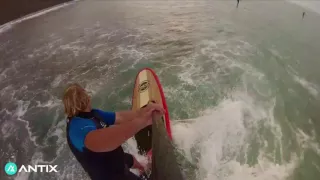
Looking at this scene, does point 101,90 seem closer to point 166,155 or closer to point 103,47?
point 103,47

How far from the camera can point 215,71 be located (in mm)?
6324

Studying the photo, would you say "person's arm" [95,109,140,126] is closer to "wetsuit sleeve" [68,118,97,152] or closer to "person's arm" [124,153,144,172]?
"wetsuit sleeve" [68,118,97,152]

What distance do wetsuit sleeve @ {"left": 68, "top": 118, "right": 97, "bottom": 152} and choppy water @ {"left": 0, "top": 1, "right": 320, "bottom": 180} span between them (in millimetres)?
2045

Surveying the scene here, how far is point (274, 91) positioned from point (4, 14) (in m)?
8.60

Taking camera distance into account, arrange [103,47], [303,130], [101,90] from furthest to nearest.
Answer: [103,47] < [101,90] < [303,130]

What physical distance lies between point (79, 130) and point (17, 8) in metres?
9.69

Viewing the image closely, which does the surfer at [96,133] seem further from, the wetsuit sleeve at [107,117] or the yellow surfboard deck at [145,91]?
the yellow surfboard deck at [145,91]

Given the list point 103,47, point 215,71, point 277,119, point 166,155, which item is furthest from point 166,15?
point 166,155

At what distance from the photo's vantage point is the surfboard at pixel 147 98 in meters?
3.82

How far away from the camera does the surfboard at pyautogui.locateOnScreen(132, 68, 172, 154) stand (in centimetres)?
382

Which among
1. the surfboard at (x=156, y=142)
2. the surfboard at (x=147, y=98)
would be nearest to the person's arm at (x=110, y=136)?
the surfboard at (x=156, y=142)

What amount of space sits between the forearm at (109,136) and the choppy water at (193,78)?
7.16 ft

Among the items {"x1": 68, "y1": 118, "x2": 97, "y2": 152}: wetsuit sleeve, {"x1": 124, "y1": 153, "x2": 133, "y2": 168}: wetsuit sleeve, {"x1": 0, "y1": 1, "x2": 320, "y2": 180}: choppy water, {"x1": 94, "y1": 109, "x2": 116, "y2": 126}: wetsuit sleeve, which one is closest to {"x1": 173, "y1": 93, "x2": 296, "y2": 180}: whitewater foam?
{"x1": 0, "y1": 1, "x2": 320, "y2": 180}: choppy water

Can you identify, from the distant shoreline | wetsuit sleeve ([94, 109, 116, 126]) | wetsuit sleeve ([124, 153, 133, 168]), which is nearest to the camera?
wetsuit sleeve ([94, 109, 116, 126])
